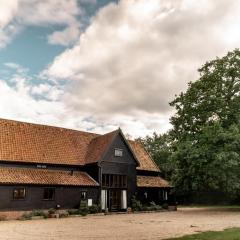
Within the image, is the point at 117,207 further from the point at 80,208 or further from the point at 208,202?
the point at 208,202

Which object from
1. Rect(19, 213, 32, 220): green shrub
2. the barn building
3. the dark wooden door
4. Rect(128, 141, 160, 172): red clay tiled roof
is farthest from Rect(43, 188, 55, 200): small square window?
Rect(128, 141, 160, 172): red clay tiled roof

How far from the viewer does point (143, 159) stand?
5500 centimetres

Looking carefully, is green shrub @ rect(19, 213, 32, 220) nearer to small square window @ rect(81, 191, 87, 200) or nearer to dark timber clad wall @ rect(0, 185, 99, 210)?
dark timber clad wall @ rect(0, 185, 99, 210)

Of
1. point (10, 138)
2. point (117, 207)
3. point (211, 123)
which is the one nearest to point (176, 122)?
point (211, 123)

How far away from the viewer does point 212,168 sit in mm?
41531

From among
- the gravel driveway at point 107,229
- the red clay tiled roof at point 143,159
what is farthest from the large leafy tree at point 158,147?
the gravel driveway at point 107,229

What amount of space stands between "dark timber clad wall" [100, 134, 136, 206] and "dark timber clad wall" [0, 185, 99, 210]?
3615 millimetres

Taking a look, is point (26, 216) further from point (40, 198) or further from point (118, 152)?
point (118, 152)

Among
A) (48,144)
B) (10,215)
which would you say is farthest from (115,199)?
(10,215)

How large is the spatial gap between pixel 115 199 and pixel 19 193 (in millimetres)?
13008

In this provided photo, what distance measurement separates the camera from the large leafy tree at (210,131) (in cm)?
4097

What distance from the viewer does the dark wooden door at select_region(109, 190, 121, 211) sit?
45844 mm

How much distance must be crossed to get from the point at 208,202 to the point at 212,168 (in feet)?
90.6

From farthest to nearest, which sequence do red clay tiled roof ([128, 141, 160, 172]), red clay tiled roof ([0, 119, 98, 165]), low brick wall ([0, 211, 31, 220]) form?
red clay tiled roof ([128, 141, 160, 172]), red clay tiled roof ([0, 119, 98, 165]), low brick wall ([0, 211, 31, 220])
